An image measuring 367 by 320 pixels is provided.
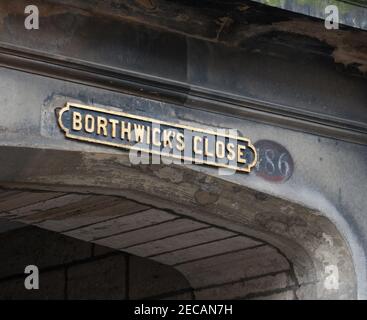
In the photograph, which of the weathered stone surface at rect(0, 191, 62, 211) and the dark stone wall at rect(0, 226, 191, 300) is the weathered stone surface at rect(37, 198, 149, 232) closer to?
the weathered stone surface at rect(0, 191, 62, 211)

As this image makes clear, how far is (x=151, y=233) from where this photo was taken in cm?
659

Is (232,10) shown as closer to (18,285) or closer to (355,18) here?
(355,18)

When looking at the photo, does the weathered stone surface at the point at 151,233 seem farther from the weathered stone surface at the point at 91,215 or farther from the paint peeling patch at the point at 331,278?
the paint peeling patch at the point at 331,278

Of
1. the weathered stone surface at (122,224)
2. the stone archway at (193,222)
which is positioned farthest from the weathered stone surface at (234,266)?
the weathered stone surface at (122,224)

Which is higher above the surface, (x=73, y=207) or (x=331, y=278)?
(x=73, y=207)

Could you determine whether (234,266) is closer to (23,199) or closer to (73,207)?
(73,207)

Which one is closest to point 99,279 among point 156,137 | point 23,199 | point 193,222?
point 193,222

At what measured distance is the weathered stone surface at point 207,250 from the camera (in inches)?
257

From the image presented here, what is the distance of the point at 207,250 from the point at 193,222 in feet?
1.15

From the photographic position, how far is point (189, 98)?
231 inches

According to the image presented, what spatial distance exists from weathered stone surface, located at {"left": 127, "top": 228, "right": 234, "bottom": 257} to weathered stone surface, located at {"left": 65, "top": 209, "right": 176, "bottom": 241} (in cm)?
23

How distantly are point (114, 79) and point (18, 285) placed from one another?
9.28 ft

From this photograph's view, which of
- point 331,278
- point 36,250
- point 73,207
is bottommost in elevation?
point 331,278

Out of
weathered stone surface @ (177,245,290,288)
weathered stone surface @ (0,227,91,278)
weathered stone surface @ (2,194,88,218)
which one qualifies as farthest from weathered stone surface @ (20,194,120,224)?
weathered stone surface @ (0,227,91,278)
